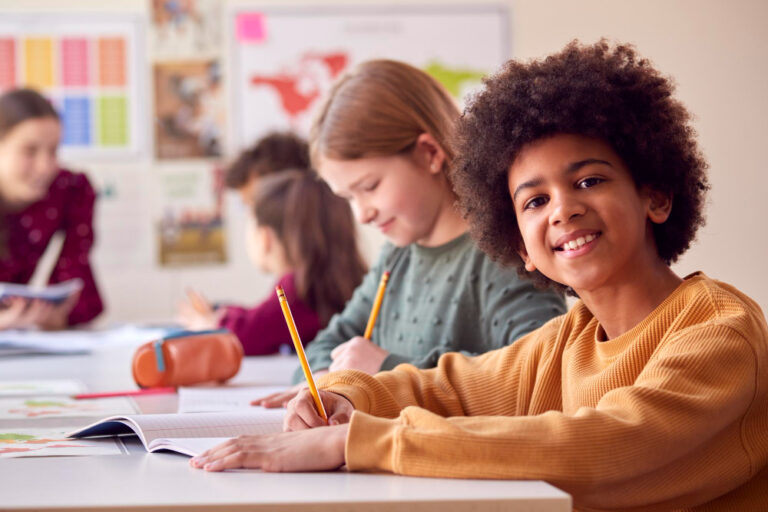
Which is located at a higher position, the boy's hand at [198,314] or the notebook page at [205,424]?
the boy's hand at [198,314]

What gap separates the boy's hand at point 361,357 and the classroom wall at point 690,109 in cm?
220

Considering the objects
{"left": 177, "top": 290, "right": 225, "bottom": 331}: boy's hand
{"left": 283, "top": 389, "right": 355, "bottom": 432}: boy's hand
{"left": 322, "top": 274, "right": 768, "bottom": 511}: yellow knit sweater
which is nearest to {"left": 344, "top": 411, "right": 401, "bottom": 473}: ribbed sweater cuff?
{"left": 322, "top": 274, "right": 768, "bottom": 511}: yellow knit sweater

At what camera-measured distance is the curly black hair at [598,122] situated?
0.97m

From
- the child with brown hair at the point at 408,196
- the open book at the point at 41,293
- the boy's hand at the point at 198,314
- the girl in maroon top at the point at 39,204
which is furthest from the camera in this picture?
the girl in maroon top at the point at 39,204

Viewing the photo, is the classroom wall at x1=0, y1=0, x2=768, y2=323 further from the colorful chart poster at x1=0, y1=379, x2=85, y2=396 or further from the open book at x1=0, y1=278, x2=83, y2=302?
the colorful chart poster at x1=0, y1=379, x2=85, y2=396

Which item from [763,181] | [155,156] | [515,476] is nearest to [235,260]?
[155,156]

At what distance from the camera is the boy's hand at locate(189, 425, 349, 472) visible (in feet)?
2.55

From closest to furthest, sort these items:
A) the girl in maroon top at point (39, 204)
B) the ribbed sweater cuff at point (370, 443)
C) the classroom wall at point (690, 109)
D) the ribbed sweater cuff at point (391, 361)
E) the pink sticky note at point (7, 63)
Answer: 1. the ribbed sweater cuff at point (370, 443)
2. the ribbed sweater cuff at point (391, 361)
3. the girl in maroon top at point (39, 204)
4. the classroom wall at point (690, 109)
5. the pink sticky note at point (7, 63)

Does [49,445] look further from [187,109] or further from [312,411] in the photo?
[187,109]

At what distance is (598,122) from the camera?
95 centimetres

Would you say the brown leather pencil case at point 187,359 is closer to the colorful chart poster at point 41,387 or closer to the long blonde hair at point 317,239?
the colorful chart poster at point 41,387

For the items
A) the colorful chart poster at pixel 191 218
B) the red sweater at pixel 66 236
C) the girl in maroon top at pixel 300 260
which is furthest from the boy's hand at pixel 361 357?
the colorful chart poster at pixel 191 218

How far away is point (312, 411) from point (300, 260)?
1.34 m

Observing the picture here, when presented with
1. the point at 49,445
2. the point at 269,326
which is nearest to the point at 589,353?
the point at 49,445
